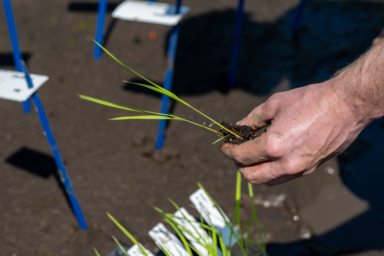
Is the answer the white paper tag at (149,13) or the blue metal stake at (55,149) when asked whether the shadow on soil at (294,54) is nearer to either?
the white paper tag at (149,13)

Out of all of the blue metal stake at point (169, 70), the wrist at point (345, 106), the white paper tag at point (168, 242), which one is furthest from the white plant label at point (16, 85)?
the wrist at point (345, 106)

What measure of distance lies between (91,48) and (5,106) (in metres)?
1.15

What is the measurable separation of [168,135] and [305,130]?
77.3 inches

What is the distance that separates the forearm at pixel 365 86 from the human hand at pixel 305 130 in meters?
0.02

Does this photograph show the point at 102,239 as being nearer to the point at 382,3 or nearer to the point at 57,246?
the point at 57,246

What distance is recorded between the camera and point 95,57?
377 cm

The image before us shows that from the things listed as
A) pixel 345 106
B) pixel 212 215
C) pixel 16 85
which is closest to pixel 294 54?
pixel 212 215

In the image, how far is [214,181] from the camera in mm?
2734

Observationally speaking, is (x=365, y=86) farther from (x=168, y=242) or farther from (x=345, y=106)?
(x=168, y=242)

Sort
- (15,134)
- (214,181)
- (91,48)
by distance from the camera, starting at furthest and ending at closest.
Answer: (91,48)
(15,134)
(214,181)

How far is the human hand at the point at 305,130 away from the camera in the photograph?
120 cm

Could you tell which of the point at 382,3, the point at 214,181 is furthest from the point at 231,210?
the point at 382,3

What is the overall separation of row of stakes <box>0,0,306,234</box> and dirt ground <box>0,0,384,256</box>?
0.22m

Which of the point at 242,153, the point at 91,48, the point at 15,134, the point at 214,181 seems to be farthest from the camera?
the point at 91,48
